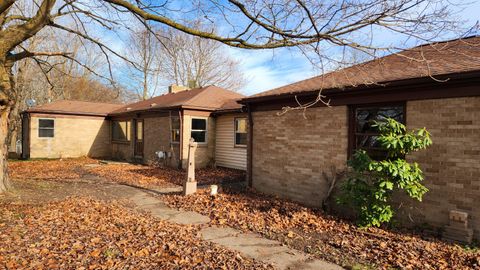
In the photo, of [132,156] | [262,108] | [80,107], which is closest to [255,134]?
[262,108]

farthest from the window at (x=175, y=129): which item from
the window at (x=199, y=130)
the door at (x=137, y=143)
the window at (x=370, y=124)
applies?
the window at (x=370, y=124)

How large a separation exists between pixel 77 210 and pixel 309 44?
20.8 ft

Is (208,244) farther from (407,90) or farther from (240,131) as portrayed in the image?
(240,131)

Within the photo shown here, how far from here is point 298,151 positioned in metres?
8.91

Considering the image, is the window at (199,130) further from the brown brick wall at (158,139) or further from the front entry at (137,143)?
the front entry at (137,143)

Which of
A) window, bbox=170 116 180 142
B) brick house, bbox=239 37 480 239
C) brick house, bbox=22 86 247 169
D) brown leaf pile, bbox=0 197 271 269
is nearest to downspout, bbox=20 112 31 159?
brick house, bbox=22 86 247 169

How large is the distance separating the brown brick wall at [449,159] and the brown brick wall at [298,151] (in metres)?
1.87

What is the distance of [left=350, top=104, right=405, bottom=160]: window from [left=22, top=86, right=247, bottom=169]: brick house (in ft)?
26.2

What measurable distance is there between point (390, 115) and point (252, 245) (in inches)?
167

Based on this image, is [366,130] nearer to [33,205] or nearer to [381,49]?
[381,49]

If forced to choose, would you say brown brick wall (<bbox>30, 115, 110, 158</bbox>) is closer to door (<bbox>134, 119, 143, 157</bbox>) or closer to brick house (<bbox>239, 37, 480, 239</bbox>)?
door (<bbox>134, 119, 143, 157</bbox>)

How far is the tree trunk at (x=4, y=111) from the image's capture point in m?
8.76

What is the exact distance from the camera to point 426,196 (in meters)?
6.20

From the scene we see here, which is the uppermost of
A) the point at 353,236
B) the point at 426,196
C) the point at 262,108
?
the point at 262,108
